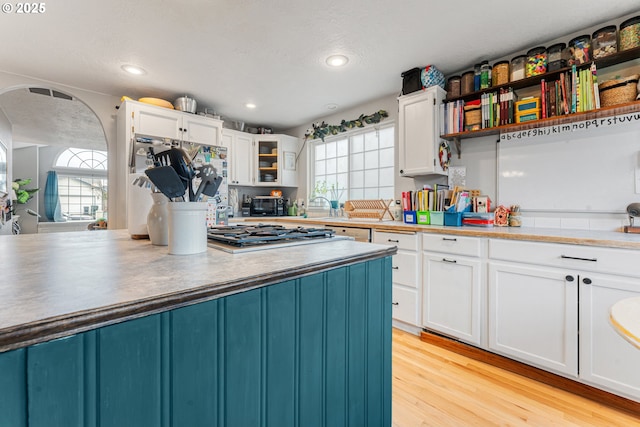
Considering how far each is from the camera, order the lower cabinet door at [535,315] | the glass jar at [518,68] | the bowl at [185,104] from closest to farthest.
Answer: the lower cabinet door at [535,315] → the glass jar at [518,68] → the bowl at [185,104]

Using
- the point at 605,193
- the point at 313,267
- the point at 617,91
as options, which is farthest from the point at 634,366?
the point at 313,267

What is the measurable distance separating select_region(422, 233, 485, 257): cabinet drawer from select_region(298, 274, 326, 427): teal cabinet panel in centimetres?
160

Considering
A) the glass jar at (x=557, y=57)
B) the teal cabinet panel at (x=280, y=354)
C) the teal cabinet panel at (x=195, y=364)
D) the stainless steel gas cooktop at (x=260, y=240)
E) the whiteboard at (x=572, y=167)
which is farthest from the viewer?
the glass jar at (x=557, y=57)

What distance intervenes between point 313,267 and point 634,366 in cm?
190

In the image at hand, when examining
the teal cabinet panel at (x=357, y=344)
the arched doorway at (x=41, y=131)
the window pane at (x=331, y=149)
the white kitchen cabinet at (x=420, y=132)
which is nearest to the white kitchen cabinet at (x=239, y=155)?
the window pane at (x=331, y=149)

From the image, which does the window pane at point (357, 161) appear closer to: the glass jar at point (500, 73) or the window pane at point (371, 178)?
the window pane at point (371, 178)

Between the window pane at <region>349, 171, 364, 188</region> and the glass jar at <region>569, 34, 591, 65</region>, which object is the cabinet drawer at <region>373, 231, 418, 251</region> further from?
the glass jar at <region>569, 34, 591, 65</region>

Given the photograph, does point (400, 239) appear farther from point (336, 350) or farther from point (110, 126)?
point (110, 126)

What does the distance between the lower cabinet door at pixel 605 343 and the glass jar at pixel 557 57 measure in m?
1.55

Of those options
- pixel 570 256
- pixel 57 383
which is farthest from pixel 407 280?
pixel 57 383

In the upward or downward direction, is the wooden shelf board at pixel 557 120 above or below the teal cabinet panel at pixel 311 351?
above

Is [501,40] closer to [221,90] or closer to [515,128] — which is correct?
[515,128]

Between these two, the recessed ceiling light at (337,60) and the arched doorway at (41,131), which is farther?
the arched doorway at (41,131)

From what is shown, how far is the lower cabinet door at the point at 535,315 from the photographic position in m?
1.69
